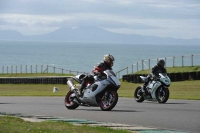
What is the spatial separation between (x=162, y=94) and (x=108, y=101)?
14.7ft

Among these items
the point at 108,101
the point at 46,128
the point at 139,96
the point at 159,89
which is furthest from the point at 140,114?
the point at 139,96

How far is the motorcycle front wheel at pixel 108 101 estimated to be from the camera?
19.3 m

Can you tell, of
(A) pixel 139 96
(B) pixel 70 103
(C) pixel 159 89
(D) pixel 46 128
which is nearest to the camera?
(D) pixel 46 128

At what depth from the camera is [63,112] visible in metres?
19.5

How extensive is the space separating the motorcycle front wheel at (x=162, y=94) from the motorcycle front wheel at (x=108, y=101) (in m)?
4.17

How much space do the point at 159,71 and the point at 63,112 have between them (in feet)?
18.7

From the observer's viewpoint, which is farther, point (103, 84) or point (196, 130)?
point (103, 84)

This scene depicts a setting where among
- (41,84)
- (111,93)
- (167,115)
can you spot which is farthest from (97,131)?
(41,84)

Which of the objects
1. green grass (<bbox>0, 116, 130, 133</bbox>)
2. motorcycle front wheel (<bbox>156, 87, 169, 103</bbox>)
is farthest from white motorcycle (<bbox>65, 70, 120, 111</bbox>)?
green grass (<bbox>0, 116, 130, 133</bbox>)

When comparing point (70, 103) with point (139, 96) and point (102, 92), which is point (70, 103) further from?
point (139, 96)

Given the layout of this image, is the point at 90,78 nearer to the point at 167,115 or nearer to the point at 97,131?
the point at 167,115

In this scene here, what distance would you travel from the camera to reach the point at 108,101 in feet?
64.3

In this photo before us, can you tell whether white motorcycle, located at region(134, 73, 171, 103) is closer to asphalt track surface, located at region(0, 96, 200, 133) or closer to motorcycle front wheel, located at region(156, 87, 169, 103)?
motorcycle front wheel, located at region(156, 87, 169, 103)

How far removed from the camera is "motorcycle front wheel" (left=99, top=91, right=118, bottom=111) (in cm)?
1928
